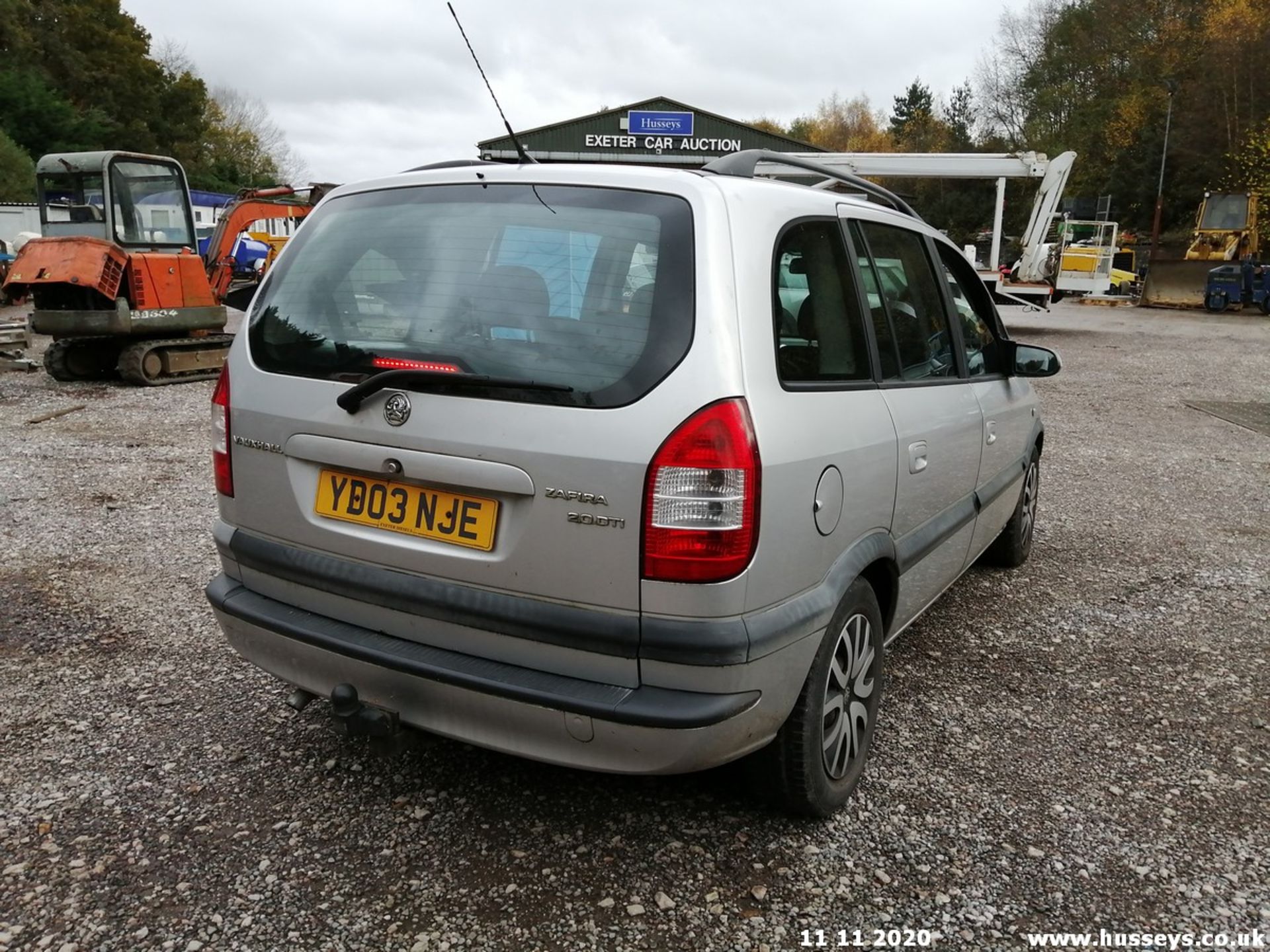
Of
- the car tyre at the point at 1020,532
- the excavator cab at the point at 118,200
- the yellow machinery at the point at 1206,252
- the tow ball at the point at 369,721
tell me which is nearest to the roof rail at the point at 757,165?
the tow ball at the point at 369,721

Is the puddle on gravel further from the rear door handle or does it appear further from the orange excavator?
the orange excavator

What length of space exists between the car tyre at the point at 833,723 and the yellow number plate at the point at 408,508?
938 millimetres

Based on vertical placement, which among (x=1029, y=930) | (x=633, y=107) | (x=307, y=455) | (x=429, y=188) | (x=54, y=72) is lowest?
(x=1029, y=930)

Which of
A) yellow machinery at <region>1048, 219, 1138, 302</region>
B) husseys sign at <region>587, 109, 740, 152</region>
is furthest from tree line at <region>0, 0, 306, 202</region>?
yellow machinery at <region>1048, 219, 1138, 302</region>

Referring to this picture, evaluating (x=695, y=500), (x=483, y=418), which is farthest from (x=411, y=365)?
(x=695, y=500)

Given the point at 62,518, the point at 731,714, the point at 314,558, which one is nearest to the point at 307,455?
the point at 314,558

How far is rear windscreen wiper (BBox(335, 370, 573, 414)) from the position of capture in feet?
7.59

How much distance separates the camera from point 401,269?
262 cm

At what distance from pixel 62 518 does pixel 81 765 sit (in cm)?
337

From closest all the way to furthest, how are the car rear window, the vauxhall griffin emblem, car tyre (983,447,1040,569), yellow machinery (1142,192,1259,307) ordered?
the car rear window → the vauxhall griffin emblem → car tyre (983,447,1040,569) → yellow machinery (1142,192,1259,307)

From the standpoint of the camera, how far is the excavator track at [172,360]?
38.4ft

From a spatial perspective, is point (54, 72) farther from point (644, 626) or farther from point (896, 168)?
point (644, 626)

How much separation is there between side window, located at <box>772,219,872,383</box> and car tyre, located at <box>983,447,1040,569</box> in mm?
2431

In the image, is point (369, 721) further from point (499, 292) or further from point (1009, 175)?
point (1009, 175)
